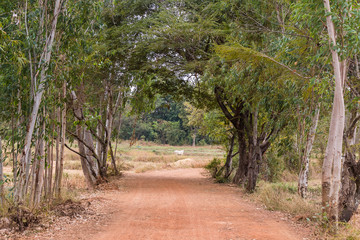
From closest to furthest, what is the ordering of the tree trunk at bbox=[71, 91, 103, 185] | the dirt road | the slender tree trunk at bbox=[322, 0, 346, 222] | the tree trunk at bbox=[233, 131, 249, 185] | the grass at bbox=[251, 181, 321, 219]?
the slender tree trunk at bbox=[322, 0, 346, 222], the dirt road, the grass at bbox=[251, 181, 321, 219], the tree trunk at bbox=[71, 91, 103, 185], the tree trunk at bbox=[233, 131, 249, 185]

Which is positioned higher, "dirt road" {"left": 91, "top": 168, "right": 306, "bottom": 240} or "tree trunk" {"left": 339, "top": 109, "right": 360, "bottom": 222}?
"tree trunk" {"left": 339, "top": 109, "right": 360, "bottom": 222}

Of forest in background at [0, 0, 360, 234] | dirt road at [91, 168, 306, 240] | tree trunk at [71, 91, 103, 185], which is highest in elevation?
forest in background at [0, 0, 360, 234]

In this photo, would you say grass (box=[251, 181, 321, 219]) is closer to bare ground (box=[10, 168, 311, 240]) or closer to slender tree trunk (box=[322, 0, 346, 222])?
bare ground (box=[10, 168, 311, 240])

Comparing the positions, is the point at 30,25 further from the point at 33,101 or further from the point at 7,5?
the point at 33,101

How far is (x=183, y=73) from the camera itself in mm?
16484

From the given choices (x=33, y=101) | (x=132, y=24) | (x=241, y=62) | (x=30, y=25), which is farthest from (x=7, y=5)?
(x=132, y=24)

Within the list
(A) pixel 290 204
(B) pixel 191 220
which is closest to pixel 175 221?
(B) pixel 191 220

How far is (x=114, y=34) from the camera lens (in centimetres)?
1513

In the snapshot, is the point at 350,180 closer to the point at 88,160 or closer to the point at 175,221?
the point at 175,221

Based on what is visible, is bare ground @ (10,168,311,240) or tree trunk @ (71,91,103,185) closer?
bare ground @ (10,168,311,240)

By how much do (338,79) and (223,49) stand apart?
294 cm

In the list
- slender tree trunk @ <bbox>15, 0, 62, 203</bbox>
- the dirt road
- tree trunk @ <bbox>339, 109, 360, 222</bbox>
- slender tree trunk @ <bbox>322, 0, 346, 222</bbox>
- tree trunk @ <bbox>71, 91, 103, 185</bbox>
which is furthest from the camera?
tree trunk @ <bbox>71, 91, 103, 185</bbox>

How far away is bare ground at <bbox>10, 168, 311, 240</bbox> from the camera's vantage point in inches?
278

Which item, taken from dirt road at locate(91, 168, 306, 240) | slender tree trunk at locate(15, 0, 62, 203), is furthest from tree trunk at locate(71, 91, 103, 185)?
slender tree trunk at locate(15, 0, 62, 203)
